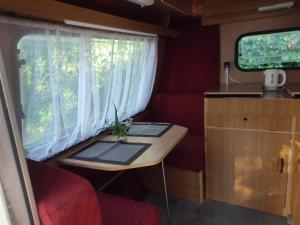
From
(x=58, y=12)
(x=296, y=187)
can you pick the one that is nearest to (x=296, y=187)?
(x=296, y=187)

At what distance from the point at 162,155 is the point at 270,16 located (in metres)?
1.79

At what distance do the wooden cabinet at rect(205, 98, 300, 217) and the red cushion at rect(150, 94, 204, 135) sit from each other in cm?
51

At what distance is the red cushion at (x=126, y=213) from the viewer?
1.36 metres

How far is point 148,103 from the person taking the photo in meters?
2.87

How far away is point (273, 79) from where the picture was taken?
2170 millimetres

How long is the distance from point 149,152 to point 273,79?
1.38m

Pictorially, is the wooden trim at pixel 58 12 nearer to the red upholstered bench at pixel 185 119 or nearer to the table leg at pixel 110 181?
the red upholstered bench at pixel 185 119

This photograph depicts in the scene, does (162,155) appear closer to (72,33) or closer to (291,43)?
(72,33)

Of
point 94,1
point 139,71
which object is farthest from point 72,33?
point 139,71

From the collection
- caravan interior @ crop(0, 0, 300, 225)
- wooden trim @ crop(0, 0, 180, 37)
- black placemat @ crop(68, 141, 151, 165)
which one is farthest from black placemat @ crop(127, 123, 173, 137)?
wooden trim @ crop(0, 0, 180, 37)

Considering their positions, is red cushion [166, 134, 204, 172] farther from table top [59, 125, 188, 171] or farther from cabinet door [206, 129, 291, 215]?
table top [59, 125, 188, 171]

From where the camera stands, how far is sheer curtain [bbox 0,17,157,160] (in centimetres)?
Result: 134

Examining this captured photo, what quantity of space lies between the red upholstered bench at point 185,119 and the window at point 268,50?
2.01ft

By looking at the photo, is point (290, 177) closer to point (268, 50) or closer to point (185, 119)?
point (185, 119)
